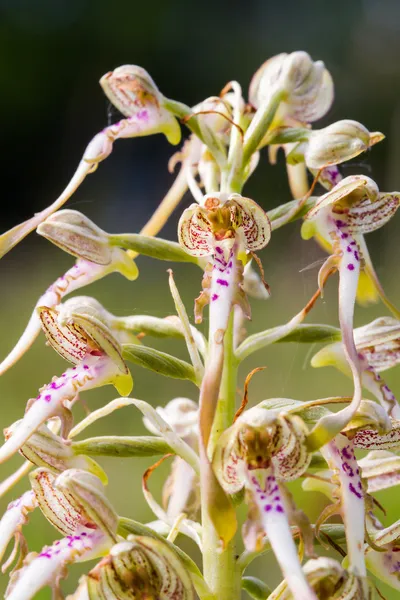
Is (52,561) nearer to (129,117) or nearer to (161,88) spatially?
(129,117)

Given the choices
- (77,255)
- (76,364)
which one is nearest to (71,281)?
(77,255)

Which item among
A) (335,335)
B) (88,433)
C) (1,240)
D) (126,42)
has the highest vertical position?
(126,42)

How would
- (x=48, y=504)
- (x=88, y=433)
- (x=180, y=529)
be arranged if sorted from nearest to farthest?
(x=48, y=504)
(x=180, y=529)
(x=88, y=433)

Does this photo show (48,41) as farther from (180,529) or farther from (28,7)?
(180,529)

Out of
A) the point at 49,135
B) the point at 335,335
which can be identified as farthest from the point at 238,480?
the point at 49,135

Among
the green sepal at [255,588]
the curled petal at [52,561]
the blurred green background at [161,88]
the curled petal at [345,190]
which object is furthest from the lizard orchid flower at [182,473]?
the blurred green background at [161,88]

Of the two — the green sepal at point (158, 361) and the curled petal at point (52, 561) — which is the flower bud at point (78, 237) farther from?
the curled petal at point (52, 561)
